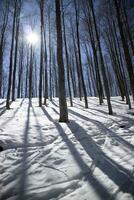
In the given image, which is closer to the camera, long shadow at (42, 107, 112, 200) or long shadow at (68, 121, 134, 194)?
long shadow at (42, 107, 112, 200)

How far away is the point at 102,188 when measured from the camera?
7.68 feet

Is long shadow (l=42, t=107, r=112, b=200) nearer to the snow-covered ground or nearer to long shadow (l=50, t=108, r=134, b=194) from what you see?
the snow-covered ground

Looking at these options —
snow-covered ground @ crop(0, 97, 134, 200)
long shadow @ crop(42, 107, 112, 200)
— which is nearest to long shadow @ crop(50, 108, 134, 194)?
snow-covered ground @ crop(0, 97, 134, 200)

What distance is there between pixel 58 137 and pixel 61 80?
9.40 ft

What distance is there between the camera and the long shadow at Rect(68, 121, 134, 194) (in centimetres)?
240

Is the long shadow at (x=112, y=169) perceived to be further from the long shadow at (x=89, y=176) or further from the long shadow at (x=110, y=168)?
the long shadow at (x=89, y=176)

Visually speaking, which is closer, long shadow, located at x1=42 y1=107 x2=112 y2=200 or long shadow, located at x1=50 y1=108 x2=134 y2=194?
long shadow, located at x1=42 y1=107 x2=112 y2=200

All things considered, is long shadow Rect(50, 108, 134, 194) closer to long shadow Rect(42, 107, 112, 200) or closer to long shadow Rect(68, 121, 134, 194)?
long shadow Rect(68, 121, 134, 194)

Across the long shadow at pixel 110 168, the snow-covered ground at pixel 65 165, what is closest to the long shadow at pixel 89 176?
the snow-covered ground at pixel 65 165

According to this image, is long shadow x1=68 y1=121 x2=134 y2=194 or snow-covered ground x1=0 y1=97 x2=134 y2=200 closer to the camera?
snow-covered ground x1=0 y1=97 x2=134 y2=200

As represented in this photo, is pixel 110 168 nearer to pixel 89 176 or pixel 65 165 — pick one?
pixel 89 176

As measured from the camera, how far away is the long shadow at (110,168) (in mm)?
2397

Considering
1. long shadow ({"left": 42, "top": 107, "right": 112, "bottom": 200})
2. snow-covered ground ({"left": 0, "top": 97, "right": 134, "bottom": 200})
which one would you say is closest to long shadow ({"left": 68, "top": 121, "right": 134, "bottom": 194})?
snow-covered ground ({"left": 0, "top": 97, "right": 134, "bottom": 200})

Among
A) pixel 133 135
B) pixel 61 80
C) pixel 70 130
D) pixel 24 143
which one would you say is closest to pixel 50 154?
pixel 24 143
